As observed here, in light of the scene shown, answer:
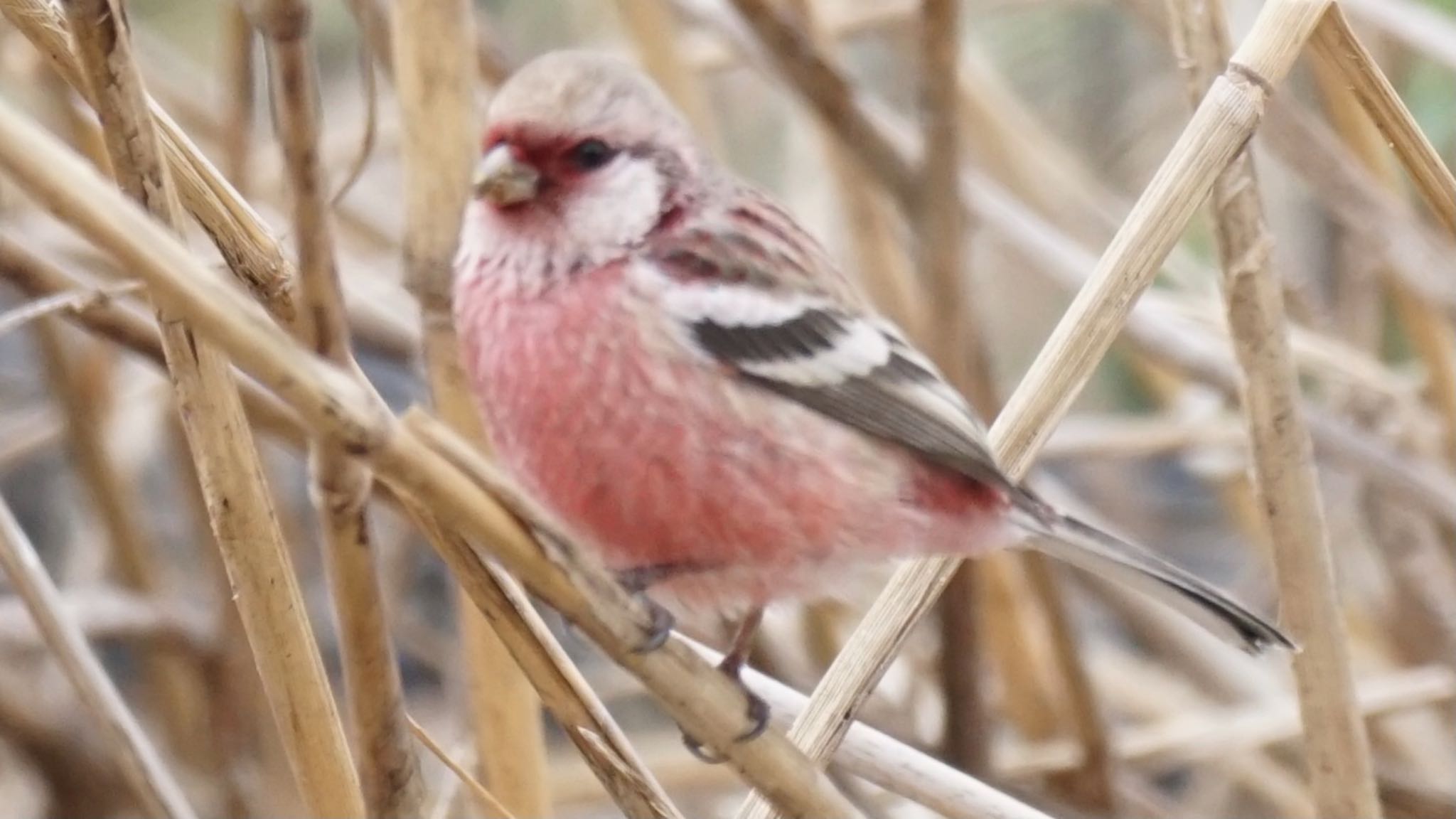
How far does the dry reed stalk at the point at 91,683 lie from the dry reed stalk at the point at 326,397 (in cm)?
55

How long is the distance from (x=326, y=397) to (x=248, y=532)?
0.32 metres

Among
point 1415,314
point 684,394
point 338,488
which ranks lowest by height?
point 338,488

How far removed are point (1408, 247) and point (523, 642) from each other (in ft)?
5.90

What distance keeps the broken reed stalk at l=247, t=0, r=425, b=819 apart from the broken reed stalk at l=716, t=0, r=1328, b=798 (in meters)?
0.49

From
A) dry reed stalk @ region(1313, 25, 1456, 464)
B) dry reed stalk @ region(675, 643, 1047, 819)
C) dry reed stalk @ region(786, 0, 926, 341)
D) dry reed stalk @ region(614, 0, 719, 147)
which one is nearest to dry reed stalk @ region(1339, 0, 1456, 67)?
dry reed stalk @ region(1313, 25, 1456, 464)

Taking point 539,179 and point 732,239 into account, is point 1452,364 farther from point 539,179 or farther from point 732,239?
point 539,179

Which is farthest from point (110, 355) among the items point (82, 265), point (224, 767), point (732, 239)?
point (732, 239)

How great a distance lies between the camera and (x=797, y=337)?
1.63m

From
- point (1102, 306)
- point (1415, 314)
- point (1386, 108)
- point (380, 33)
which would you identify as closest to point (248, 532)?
point (1102, 306)

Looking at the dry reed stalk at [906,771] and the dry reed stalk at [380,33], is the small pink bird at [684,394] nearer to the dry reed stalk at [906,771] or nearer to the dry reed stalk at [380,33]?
the dry reed stalk at [906,771]

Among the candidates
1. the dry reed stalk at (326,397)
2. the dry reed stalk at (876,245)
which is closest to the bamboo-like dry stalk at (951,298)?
the dry reed stalk at (876,245)

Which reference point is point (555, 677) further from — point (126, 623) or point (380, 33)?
point (126, 623)

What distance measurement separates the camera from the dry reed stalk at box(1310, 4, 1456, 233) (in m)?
1.41

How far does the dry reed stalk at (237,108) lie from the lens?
8.13ft
